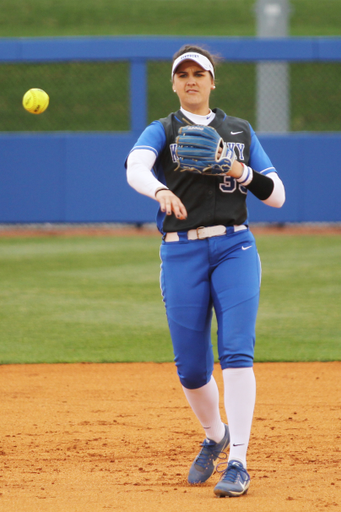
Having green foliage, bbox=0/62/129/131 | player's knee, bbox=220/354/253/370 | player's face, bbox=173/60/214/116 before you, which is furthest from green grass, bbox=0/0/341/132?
player's knee, bbox=220/354/253/370

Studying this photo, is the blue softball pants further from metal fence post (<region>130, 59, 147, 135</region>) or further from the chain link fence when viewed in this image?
the chain link fence

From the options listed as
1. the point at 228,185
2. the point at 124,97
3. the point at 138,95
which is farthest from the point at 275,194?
the point at 124,97

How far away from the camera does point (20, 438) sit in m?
4.19

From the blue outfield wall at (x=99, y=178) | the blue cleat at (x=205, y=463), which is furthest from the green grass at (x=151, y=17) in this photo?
the blue cleat at (x=205, y=463)

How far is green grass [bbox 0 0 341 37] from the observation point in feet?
93.3

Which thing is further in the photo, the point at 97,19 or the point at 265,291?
the point at 97,19

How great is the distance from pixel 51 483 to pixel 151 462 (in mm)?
553

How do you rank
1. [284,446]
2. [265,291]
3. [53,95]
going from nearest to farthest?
[284,446]
[265,291]
[53,95]

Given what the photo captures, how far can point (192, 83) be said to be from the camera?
3445mm

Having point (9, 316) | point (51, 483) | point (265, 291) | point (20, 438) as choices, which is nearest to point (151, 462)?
point (51, 483)

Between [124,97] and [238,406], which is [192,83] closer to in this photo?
[238,406]

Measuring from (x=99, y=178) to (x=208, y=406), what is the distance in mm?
10716

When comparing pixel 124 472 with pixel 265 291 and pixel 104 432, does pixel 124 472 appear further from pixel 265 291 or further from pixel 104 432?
pixel 265 291

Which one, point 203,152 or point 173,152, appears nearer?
point 203,152
